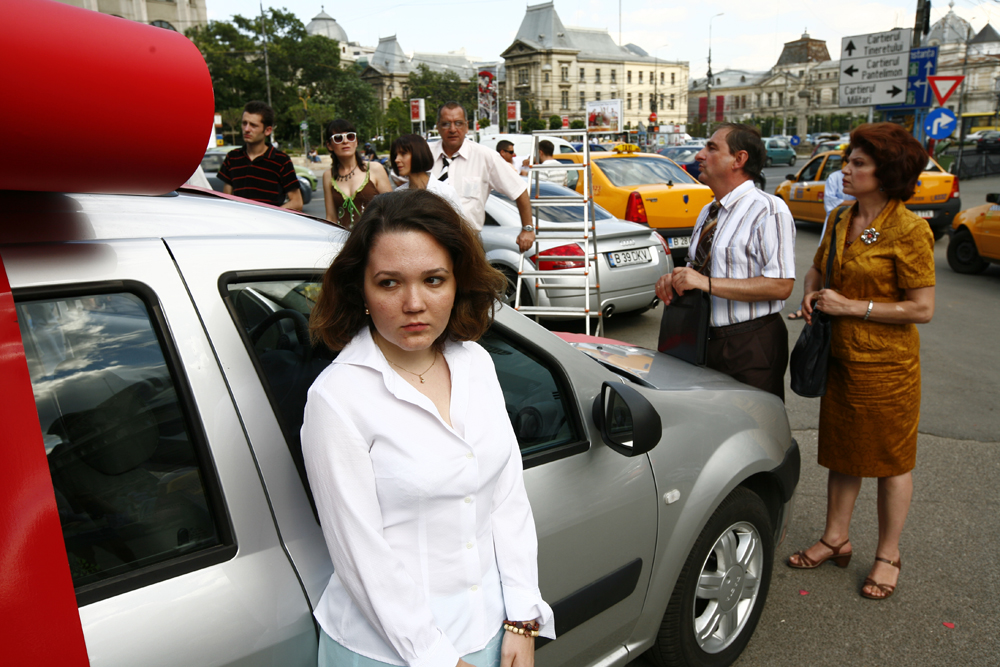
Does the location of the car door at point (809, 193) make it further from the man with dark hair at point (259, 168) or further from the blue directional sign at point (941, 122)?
the man with dark hair at point (259, 168)

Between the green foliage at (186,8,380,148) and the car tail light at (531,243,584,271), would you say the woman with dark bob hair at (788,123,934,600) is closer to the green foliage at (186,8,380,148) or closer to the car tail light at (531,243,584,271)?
the car tail light at (531,243,584,271)

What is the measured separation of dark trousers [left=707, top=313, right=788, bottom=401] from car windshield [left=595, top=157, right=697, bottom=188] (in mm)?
7516

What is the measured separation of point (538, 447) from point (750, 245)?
1642mm

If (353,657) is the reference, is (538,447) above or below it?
above

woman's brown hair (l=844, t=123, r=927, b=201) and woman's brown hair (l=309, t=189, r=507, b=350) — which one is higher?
woman's brown hair (l=844, t=123, r=927, b=201)

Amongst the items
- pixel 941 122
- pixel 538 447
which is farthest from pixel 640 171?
pixel 538 447

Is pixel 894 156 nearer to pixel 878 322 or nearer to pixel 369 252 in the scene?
pixel 878 322

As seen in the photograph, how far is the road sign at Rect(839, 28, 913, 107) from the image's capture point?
14336 millimetres

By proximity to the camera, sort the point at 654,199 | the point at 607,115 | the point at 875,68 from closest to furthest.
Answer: the point at 654,199, the point at 875,68, the point at 607,115

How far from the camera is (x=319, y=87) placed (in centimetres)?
6912

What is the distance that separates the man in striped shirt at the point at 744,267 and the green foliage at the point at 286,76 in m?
49.8

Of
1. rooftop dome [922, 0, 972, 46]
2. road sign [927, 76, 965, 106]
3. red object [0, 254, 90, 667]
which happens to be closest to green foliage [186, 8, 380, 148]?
road sign [927, 76, 965, 106]

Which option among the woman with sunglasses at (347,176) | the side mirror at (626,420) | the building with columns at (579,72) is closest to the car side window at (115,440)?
the side mirror at (626,420)

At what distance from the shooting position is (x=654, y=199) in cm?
1012
